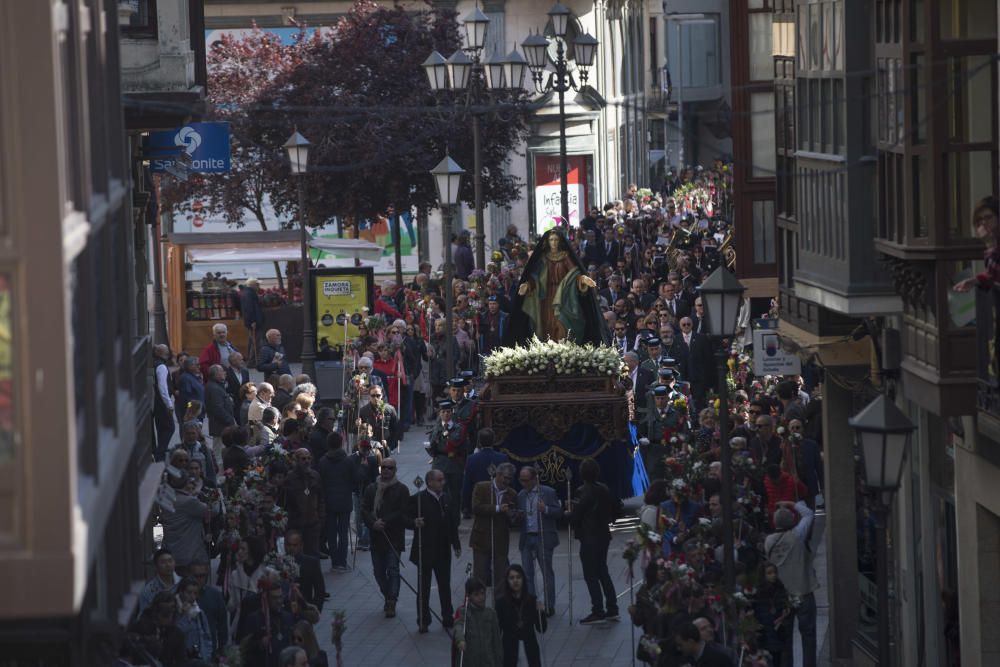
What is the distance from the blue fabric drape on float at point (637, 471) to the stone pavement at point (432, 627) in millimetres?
846

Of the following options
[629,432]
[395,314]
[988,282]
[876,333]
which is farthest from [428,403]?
[988,282]

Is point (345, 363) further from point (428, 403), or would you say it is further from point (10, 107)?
point (10, 107)

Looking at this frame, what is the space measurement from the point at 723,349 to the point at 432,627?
4751 mm

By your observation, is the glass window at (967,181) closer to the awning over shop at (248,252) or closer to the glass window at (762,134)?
the glass window at (762,134)

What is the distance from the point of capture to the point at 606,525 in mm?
18375

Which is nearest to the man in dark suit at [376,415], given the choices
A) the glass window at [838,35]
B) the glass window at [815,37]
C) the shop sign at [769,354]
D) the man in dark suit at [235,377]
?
the man in dark suit at [235,377]

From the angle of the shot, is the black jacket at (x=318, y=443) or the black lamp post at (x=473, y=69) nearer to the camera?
the black jacket at (x=318, y=443)

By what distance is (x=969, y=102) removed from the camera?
44.9 feet

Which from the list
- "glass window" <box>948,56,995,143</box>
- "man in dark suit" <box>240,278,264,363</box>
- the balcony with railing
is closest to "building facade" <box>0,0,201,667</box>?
the balcony with railing

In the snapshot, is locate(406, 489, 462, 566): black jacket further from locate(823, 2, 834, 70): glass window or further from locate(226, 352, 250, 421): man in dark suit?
locate(226, 352, 250, 421): man in dark suit

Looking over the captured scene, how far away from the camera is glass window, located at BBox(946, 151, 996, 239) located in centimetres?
1371

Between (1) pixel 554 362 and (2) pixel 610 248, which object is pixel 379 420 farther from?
(2) pixel 610 248

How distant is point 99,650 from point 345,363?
20.0 m

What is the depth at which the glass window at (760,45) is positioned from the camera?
23250 millimetres
